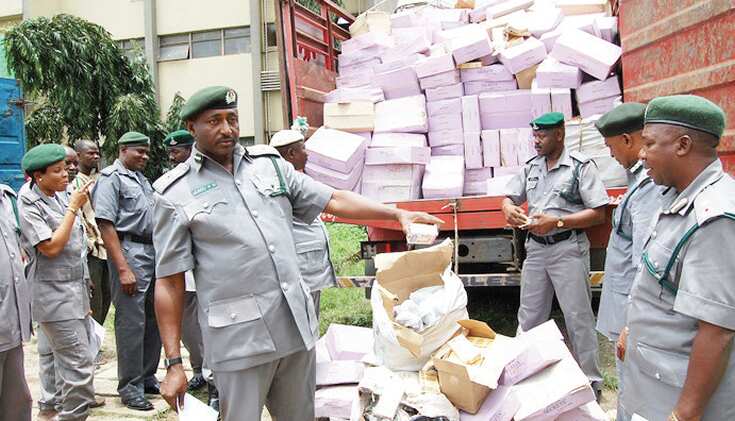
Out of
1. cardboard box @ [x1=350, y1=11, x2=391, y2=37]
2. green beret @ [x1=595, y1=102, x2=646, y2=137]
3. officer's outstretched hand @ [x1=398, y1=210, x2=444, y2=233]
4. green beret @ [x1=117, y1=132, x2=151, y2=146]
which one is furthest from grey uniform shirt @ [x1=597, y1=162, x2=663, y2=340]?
cardboard box @ [x1=350, y1=11, x2=391, y2=37]

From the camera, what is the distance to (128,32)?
17.3 meters

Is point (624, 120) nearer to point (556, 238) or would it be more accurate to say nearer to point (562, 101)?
point (556, 238)

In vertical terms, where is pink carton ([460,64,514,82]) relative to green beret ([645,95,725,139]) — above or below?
above

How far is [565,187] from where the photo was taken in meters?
3.65

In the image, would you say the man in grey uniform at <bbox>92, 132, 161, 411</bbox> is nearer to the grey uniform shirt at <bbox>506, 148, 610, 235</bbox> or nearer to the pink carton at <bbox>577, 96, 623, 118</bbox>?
the grey uniform shirt at <bbox>506, 148, 610, 235</bbox>

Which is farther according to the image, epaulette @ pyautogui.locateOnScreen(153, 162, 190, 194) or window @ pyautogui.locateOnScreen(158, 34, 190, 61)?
window @ pyautogui.locateOnScreen(158, 34, 190, 61)

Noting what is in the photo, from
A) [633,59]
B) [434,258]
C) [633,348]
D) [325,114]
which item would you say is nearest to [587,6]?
[633,59]

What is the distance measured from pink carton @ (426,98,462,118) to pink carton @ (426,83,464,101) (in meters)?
0.04

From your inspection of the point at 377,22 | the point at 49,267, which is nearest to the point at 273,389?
the point at 49,267

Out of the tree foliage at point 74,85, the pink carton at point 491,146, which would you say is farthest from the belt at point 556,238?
the tree foliage at point 74,85

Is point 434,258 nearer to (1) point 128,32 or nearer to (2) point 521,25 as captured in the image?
(2) point 521,25

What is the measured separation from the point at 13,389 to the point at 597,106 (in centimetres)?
384

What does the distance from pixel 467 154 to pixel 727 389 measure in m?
3.14

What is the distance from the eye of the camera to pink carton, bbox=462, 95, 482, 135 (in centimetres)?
457
